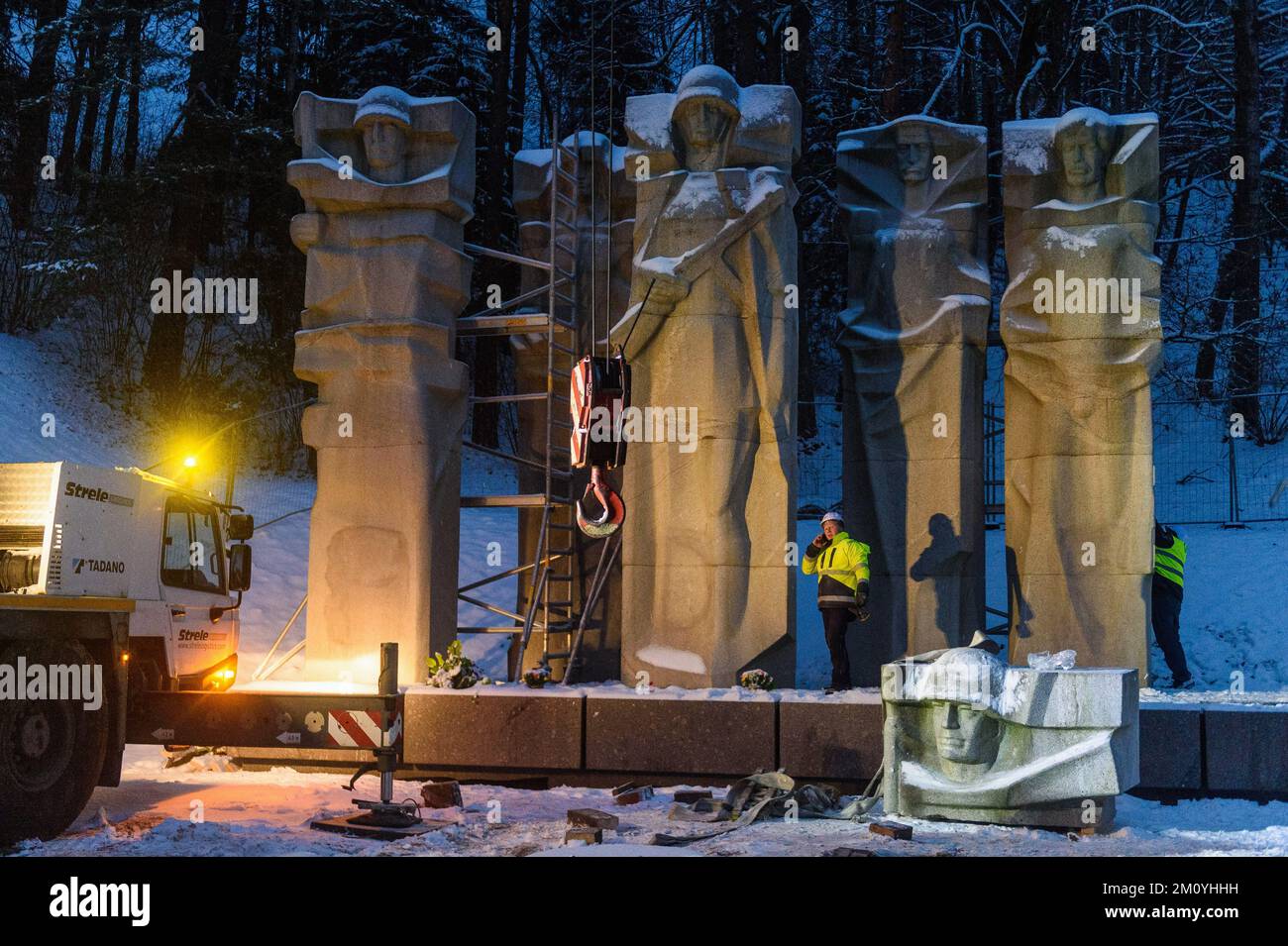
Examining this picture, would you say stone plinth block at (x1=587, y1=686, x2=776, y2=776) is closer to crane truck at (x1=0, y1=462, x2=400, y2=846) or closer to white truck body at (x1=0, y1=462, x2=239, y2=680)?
crane truck at (x1=0, y1=462, x2=400, y2=846)

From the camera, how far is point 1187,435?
24.7m

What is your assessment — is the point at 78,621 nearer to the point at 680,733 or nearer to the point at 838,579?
the point at 680,733

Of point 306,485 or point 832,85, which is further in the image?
point 832,85

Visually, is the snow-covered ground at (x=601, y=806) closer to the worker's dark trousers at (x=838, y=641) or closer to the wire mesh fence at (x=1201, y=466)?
the wire mesh fence at (x=1201, y=466)

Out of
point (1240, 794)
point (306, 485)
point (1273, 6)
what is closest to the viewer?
point (1240, 794)

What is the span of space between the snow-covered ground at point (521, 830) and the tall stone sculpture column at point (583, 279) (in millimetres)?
5065

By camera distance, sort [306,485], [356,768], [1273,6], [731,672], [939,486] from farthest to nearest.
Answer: [1273,6], [306,485], [939,486], [731,672], [356,768]

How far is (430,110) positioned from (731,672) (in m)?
6.19

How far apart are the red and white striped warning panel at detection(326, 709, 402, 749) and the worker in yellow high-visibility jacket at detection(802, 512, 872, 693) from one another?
3865 millimetres

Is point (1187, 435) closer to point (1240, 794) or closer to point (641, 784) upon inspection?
point (1240, 794)

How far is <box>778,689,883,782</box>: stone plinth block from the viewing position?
10.7 meters

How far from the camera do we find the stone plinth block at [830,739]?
35.1ft

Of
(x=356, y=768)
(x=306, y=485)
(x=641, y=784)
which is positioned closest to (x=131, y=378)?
(x=306, y=485)

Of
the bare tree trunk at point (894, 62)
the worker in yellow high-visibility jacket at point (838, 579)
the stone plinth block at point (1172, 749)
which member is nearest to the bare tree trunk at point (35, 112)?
the bare tree trunk at point (894, 62)
